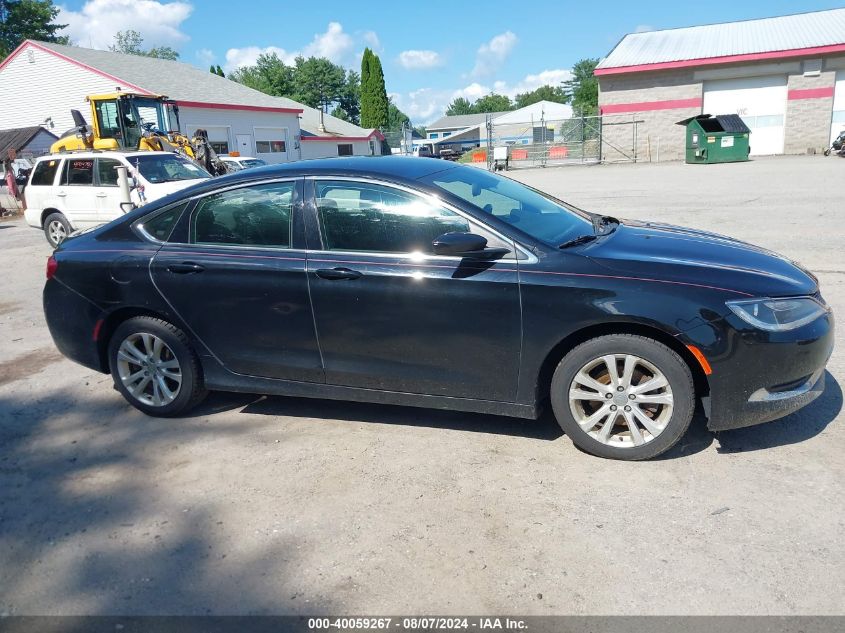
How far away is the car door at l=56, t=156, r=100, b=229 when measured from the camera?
12.7m

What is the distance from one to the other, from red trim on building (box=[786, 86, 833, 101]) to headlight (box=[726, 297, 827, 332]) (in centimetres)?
3447

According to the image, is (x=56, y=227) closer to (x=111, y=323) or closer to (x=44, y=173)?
(x=44, y=173)

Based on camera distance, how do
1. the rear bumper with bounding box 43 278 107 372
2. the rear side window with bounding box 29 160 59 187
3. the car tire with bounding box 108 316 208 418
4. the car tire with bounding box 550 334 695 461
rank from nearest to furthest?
the car tire with bounding box 550 334 695 461 → the car tire with bounding box 108 316 208 418 → the rear bumper with bounding box 43 278 107 372 → the rear side window with bounding box 29 160 59 187

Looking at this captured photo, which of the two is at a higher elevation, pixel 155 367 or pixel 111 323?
pixel 111 323

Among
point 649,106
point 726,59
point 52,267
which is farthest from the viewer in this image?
point 649,106

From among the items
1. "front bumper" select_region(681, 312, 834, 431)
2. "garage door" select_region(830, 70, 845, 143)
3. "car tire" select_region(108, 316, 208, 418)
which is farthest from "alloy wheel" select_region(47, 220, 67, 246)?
"garage door" select_region(830, 70, 845, 143)

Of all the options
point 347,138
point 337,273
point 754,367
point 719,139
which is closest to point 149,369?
point 337,273

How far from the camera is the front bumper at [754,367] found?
11.1 feet

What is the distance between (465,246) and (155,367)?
237 centimetres

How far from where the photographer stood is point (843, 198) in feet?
44.6

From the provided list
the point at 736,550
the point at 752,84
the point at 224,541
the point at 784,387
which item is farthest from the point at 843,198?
the point at 752,84

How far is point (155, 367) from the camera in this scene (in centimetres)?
451

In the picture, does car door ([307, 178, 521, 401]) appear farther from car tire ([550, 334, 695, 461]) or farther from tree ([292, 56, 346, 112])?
tree ([292, 56, 346, 112])

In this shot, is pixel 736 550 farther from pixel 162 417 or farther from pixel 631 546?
pixel 162 417
